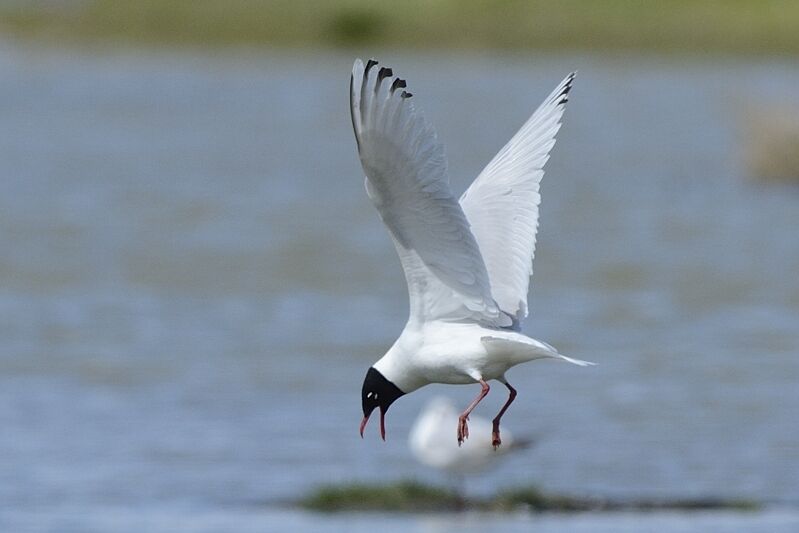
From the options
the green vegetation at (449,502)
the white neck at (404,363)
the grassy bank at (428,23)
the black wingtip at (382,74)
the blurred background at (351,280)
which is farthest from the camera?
the grassy bank at (428,23)

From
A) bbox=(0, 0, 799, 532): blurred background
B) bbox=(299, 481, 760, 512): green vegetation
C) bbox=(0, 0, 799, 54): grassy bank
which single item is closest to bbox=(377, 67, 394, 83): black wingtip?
bbox=(0, 0, 799, 532): blurred background

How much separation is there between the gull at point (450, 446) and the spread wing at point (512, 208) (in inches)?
147

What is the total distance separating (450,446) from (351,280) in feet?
29.3

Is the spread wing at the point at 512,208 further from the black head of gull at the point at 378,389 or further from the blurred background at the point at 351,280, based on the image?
the blurred background at the point at 351,280

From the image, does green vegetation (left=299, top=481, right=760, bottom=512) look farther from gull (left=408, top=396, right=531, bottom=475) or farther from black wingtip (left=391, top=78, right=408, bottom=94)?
black wingtip (left=391, top=78, right=408, bottom=94)

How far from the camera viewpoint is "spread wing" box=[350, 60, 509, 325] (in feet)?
19.4

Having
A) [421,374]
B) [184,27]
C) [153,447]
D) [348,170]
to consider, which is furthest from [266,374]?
[184,27]

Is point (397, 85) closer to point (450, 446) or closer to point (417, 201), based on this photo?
point (417, 201)

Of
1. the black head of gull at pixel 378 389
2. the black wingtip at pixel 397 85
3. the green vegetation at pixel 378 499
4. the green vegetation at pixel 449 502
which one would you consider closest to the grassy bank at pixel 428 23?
the green vegetation at pixel 449 502

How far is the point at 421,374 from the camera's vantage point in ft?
21.5

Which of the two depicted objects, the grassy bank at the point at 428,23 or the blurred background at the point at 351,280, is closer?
the blurred background at the point at 351,280

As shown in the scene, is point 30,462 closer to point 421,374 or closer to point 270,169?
point 421,374

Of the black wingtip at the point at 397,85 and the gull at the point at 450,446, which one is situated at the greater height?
the black wingtip at the point at 397,85

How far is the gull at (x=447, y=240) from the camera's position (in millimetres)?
5980
